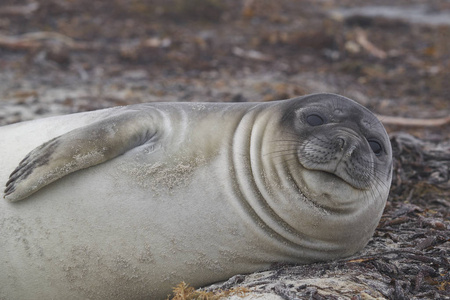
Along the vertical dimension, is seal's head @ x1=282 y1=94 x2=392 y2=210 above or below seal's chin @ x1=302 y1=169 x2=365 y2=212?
above

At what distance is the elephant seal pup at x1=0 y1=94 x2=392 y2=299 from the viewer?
2971 mm

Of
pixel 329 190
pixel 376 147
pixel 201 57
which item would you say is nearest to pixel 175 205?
pixel 329 190

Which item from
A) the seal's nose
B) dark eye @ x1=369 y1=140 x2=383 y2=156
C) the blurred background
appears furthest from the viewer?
the blurred background

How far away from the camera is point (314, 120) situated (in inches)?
126

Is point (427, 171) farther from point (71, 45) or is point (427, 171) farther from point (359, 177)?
point (71, 45)

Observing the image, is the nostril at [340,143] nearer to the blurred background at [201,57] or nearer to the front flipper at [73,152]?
the front flipper at [73,152]

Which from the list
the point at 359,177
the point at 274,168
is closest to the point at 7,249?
the point at 274,168

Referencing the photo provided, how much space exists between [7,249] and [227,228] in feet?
3.51

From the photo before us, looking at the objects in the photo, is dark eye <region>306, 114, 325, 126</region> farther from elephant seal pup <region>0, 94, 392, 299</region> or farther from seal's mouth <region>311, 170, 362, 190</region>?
seal's mouth <region>311, 170, 362, 190</region>

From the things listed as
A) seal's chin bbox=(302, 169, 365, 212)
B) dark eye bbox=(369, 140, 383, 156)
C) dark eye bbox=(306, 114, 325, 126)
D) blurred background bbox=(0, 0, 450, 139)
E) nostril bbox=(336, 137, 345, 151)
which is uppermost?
blurred background bbox=(0, 0, 450, 139)

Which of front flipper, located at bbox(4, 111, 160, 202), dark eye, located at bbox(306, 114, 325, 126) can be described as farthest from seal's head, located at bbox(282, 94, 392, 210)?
front flipper, located at bbox(4, 111, 160, 202)

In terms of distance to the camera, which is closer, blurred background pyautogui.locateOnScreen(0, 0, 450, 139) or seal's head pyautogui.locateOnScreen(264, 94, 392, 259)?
seal's head pyautogui.locateOnScreen(264, 94, 392, 259)

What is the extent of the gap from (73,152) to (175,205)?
0.55 m

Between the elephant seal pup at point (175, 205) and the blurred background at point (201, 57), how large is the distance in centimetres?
295
